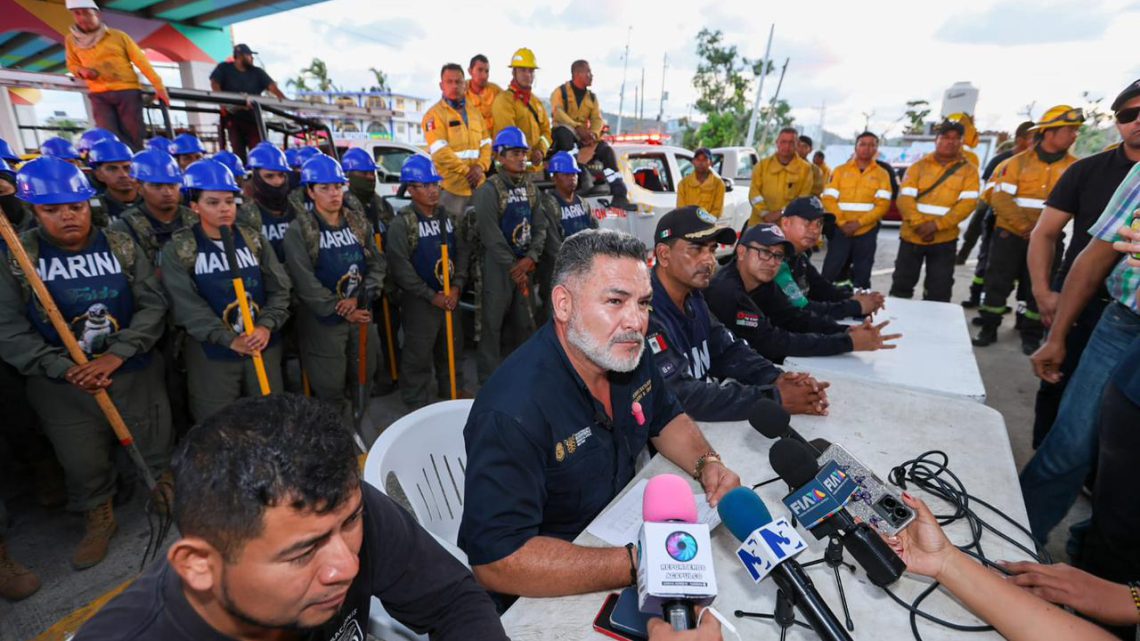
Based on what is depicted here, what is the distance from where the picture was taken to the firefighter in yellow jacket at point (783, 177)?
740 centimetres

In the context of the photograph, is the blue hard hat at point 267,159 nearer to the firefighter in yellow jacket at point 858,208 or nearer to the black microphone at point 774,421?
the black microphone at point 774,421

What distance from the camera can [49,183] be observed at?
8.52 feet

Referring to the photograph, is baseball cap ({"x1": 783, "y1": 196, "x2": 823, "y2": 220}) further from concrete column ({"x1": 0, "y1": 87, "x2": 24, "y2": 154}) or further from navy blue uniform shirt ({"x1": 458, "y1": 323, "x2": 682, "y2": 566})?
concrete column ({"x1": 0, "y1": 87, "x2": 24, "y2": 154})

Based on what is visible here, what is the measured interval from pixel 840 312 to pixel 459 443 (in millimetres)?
3096

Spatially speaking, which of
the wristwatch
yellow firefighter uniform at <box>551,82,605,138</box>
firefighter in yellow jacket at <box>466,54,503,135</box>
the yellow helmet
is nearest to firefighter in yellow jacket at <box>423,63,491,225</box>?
firefighter in yellow jacket at <box>466,54,503,135</box>

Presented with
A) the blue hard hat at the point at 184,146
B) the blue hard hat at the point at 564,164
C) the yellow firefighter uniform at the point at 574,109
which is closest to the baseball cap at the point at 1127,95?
the blue hard hat at the point at 564,164

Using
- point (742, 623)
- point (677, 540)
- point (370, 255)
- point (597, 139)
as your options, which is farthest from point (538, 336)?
point (597, 139)

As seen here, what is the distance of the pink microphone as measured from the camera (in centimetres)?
129

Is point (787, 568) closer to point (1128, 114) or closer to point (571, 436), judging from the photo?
point (571, 436)

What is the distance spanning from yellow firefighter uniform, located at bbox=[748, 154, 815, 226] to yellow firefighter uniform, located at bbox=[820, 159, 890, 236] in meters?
0.98

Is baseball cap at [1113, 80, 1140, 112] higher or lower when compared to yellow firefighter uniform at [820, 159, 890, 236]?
higher

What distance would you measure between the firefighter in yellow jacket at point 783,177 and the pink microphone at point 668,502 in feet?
21.9

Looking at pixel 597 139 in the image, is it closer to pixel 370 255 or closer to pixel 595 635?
pixel 370 255

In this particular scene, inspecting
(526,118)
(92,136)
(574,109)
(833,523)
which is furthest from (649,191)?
(833,523)
